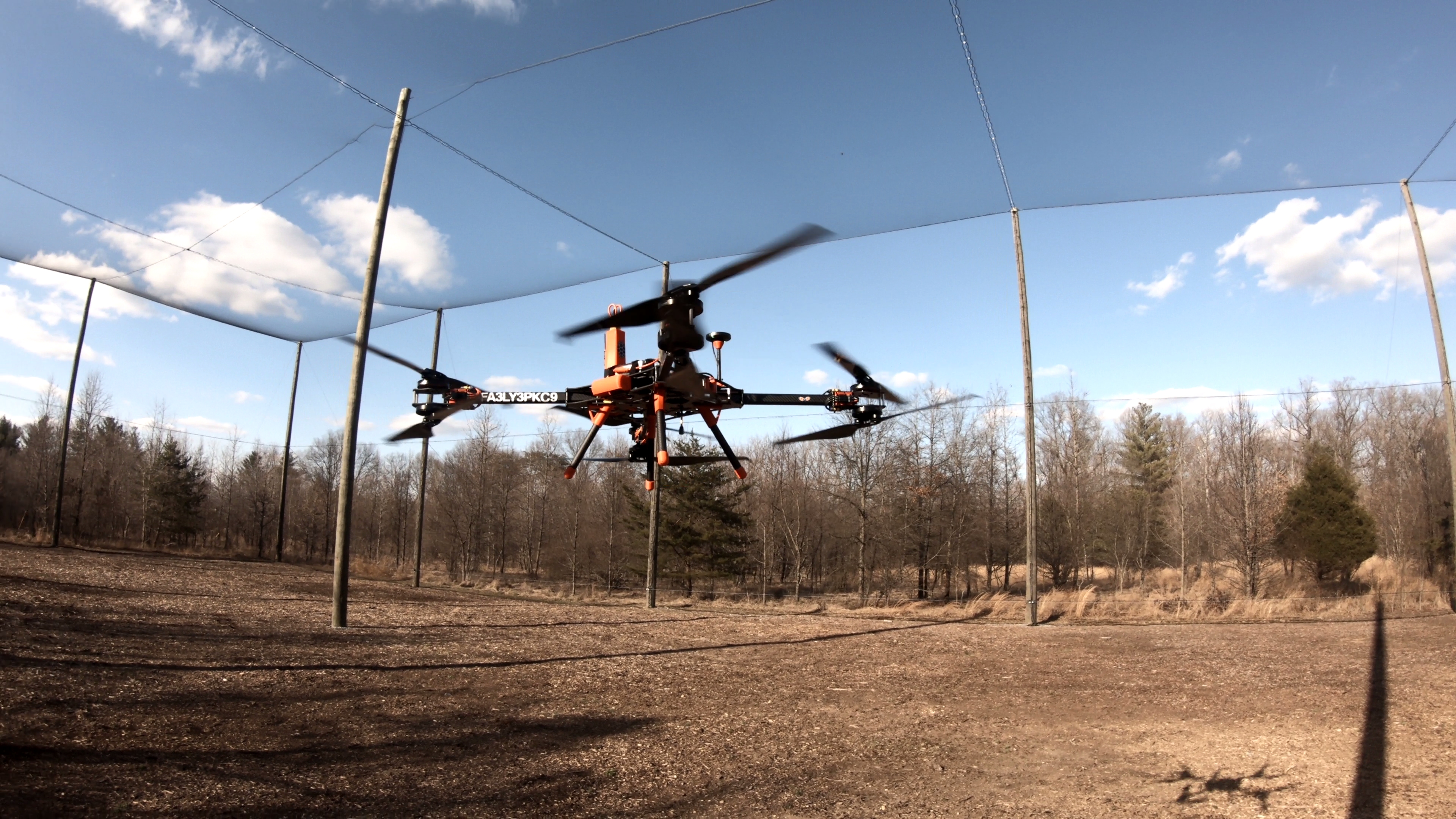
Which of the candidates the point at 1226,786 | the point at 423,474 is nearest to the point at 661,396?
the point at 1226,786

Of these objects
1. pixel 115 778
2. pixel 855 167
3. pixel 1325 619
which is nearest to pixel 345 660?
pixel 115 778

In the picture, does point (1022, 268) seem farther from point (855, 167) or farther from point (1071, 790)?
point (1071, 790)

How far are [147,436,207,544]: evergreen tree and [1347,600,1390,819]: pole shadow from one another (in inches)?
1610

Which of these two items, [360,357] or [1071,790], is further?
[360,357]

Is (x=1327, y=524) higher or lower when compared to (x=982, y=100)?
lower

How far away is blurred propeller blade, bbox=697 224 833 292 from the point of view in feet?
18.5

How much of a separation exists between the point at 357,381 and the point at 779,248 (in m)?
6.16

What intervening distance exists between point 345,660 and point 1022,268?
41.4ft

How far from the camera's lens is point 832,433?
9.73 meters

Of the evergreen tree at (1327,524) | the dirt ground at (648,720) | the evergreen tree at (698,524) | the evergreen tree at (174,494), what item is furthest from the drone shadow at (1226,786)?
the evergreen tree at (174,494)

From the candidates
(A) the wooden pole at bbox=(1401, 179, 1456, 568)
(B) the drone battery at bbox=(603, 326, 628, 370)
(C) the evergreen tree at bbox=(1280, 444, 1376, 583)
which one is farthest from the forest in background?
(B) the drone battery at bbox=(603, 326, 628, 370)

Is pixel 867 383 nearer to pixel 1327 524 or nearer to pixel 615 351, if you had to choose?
pixel 615 351

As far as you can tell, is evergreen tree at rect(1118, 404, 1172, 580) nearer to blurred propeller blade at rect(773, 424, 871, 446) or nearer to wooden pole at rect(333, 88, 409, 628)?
blurred propeller blade at rect(773, 424, 871, 446)

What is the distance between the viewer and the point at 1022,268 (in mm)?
13766
